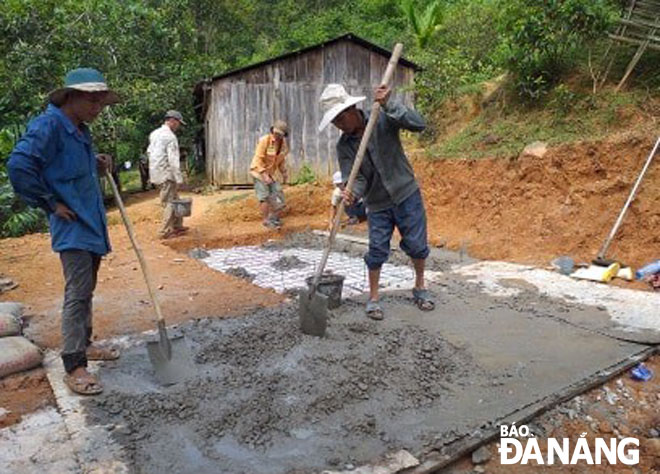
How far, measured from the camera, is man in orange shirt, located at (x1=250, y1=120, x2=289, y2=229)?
8211 millimetres

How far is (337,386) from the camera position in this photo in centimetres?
308

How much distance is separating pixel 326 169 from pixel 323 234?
5.34 metres

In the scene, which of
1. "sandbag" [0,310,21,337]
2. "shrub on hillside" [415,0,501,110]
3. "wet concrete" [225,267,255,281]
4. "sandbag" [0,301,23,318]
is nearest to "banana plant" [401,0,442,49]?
"shrub on hillside" [415,0,501,110]

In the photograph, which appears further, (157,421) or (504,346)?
(504,346)

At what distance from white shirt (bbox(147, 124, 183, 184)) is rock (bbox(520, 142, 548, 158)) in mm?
4900

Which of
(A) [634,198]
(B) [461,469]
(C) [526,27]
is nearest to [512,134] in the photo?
(C) [526,27]

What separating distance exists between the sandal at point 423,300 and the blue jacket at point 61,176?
2.47m

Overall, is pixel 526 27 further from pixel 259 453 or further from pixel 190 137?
pixel 190 137

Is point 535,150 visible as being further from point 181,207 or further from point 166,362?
point 166,362

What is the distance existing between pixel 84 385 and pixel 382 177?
8.06 ft

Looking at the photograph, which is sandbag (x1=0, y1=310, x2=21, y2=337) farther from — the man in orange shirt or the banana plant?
the banana plant

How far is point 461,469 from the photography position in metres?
2.59

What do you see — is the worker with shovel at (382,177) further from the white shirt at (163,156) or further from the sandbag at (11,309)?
the white shirt at (163,156)

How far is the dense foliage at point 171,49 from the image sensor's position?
7699 mm
